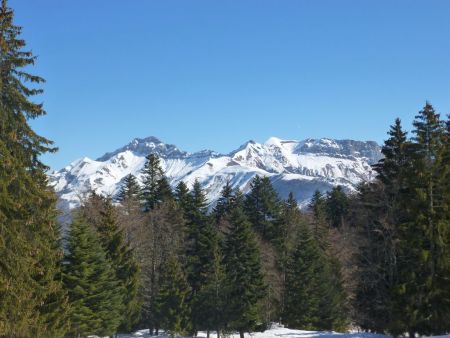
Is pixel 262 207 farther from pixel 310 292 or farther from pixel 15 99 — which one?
pixel 15 99

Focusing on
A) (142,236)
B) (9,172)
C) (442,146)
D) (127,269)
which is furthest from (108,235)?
(442,146)

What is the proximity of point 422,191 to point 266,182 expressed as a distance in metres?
42.5

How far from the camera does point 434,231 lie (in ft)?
94.2

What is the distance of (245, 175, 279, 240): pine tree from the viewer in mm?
66000

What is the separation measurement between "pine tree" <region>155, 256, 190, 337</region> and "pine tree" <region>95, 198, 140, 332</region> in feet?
8.28

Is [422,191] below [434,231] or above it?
above

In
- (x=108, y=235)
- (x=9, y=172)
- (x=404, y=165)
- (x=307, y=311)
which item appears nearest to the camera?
(x=9, y=172)

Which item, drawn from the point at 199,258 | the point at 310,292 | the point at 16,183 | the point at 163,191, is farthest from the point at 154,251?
the point at 16,183

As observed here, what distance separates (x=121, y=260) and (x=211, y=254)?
9.03 metres

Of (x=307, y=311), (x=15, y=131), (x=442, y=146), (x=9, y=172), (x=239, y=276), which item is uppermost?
(x=442, y=146)

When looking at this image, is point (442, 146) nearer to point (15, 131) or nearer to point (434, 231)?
point (434, 231)

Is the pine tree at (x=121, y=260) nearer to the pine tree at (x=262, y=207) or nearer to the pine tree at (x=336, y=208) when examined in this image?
the pine tree at (x=262, y=207)

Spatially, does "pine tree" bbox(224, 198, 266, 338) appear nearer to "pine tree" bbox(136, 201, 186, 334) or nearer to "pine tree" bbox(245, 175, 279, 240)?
"pine tree" bbox(136, 201, 186, 334)

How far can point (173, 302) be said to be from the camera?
47281 mm
